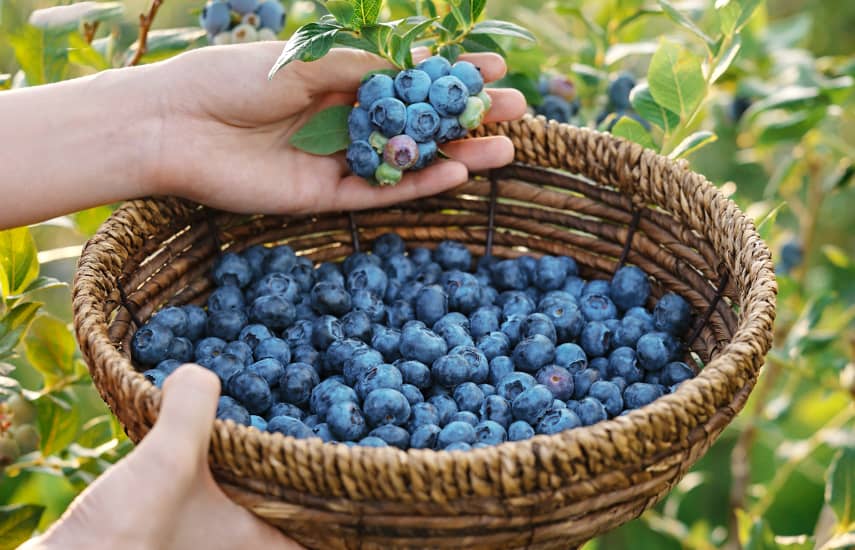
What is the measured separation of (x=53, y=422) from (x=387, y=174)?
2.03 feet

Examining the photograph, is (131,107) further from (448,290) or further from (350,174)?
(448,290)

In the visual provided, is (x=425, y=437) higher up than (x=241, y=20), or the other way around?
(x=241, y=20)

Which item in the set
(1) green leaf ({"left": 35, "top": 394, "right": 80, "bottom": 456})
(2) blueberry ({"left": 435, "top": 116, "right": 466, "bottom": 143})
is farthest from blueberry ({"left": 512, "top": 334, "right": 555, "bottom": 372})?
(1) green leaf ({"left": 35, "top": 394, "right": 80, "bottom": 456})

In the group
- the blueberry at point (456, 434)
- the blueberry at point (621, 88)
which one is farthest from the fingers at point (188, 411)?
the blueberry at point (621, 88)

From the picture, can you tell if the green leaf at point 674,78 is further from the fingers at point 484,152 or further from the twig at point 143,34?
the twig at point 143,34

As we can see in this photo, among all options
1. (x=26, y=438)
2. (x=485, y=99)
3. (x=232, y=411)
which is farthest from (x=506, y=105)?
(x=26, y=438)

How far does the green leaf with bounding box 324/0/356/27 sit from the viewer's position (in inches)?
45.7

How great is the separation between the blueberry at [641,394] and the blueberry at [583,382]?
0.05 metres

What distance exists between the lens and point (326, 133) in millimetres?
1341

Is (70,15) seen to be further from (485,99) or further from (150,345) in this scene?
(485,99)

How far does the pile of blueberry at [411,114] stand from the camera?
126 cm

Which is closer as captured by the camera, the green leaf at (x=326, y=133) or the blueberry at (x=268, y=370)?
the blueberry at (x=268, y=370)

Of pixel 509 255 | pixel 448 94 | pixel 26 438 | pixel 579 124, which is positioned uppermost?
pixel 448 94

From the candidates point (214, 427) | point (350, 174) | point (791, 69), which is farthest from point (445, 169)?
point (791, 69)
